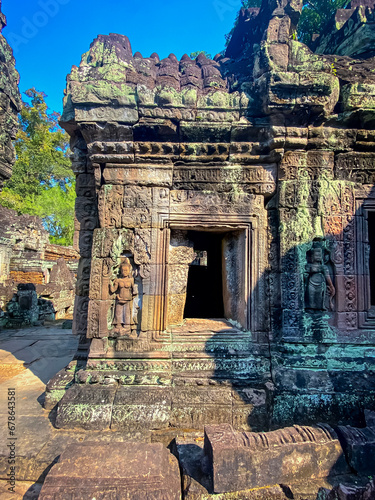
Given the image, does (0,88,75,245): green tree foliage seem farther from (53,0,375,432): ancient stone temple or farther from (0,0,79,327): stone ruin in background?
(53,0,375,432): ancient stone temple

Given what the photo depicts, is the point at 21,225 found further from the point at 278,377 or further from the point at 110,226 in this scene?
the point at 278,377

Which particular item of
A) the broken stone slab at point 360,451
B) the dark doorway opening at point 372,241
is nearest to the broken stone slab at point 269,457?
the broken stone slab at point 360,451

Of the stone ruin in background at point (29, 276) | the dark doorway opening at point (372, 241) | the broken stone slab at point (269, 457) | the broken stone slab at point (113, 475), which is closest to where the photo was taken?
the broken stone slab at point (113, 475)

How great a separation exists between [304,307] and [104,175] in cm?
326

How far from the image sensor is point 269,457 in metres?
2.68

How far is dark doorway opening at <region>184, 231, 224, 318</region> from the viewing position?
277 inches

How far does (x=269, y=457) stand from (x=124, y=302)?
2351 millimetres

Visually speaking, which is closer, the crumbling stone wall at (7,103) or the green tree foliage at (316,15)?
the crumbling stone wall at (7,103)

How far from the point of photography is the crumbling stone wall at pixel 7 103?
229 inches

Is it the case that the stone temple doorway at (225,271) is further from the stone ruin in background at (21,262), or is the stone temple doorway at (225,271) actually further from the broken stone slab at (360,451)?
the stone ruin in background at (21,262)

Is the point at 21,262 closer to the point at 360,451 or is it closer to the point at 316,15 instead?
the point at 360,451

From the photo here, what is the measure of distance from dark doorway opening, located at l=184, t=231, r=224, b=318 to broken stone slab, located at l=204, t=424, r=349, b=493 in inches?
159

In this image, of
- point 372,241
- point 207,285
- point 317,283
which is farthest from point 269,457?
point 207,285

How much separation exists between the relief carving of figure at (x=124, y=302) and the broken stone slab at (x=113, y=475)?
1.49m
